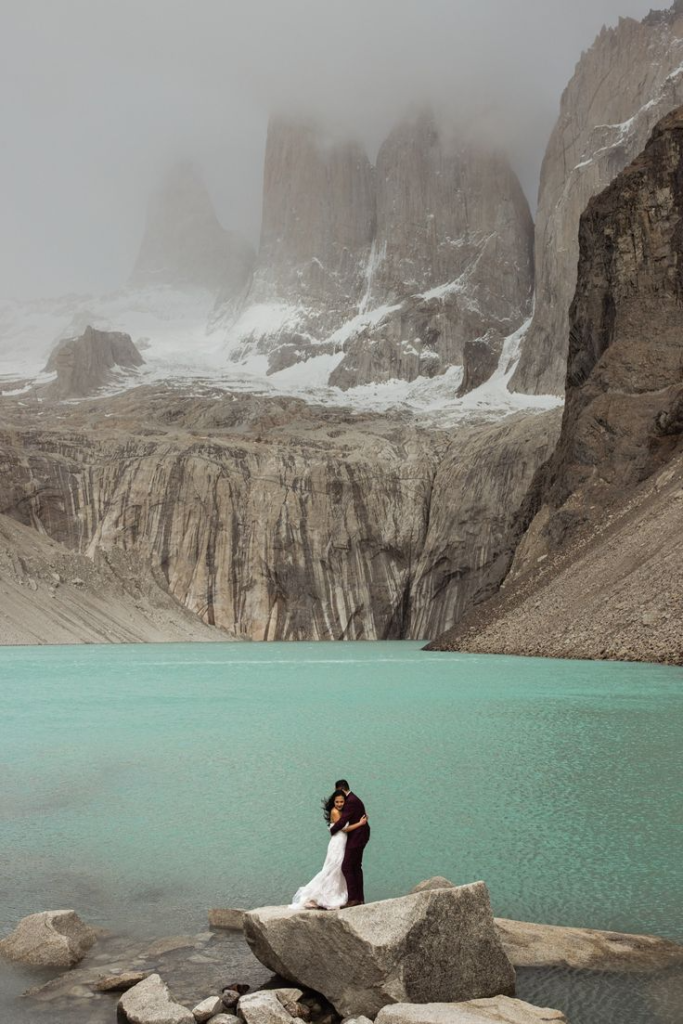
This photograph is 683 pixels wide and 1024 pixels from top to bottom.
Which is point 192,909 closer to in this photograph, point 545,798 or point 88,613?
point 545,798

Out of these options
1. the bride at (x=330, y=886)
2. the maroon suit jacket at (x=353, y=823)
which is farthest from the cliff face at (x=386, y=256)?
the bride at (x=330, y=886)

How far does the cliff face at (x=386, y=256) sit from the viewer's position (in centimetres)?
10112

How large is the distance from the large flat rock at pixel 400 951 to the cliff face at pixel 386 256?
88971 mm

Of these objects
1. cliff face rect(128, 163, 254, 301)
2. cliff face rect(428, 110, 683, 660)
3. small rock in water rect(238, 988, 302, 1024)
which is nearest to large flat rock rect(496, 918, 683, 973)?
small rock in water rect(238, 988, 302, 1024)

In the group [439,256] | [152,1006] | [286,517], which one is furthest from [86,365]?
[152,1006]

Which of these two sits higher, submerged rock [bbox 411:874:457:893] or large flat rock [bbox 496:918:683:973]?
submerged rock [bbox 411:874:457:893]

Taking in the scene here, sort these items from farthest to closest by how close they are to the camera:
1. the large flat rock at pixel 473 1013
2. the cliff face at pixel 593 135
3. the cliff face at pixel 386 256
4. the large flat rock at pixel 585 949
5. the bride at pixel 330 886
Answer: the cliff face at pixel 386 256 < the cliff face at pixel 593 135 < the bride at pixel 330 886 < the large flat rock at pixel 585 949 < the large flat rock at pixel 473 1013

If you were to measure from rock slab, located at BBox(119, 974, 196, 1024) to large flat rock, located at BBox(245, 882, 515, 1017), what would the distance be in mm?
726

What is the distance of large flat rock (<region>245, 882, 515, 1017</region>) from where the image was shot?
510 cm

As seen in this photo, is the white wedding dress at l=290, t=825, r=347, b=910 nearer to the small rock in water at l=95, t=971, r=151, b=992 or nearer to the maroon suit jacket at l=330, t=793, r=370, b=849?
the maroon suit jacket at l=330, t=793, r=370, b=849

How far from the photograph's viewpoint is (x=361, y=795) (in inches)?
397

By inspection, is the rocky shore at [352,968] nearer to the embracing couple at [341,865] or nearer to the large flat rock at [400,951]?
the large flat rock at [400,951]

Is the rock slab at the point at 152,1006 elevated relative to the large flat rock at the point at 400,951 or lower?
lower

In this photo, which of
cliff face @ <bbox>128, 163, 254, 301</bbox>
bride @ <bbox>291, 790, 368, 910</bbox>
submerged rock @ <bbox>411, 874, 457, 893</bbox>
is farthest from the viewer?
cliff face @ <bbox>128, 163, 254, 301</bbox>
